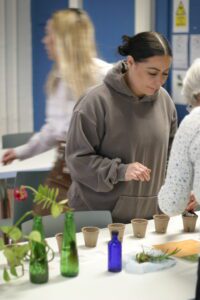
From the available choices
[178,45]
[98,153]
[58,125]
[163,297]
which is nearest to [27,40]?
[178,45]

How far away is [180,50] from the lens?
4625 millimetres

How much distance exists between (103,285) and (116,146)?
0.83 meters

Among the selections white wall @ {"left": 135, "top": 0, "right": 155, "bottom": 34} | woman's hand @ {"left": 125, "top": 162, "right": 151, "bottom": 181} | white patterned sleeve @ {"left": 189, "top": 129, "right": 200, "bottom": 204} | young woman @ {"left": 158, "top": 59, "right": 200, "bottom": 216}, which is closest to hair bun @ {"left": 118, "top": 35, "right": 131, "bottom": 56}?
woman's hand @ {"left": 125, "top": 162, "right": 151, "bottom": 181}

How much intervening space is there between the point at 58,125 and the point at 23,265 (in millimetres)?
1183

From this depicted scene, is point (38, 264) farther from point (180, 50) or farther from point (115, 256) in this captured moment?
point (180, 50)

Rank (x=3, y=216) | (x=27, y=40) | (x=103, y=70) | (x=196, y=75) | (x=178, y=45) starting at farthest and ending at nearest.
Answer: (x=27, y=40) < (x=178, y=45) < (x=3, y=216) < (x=103, y=70) < (x=196, y=75)

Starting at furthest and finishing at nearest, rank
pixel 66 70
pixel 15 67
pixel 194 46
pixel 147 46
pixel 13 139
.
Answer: pixel 15 67
pixel 13 139
pixel 194 46
pixel 66 70
pixel 147 46

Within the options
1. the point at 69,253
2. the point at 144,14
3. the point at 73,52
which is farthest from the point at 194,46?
the point at 69,253

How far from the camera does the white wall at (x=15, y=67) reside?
6102mm

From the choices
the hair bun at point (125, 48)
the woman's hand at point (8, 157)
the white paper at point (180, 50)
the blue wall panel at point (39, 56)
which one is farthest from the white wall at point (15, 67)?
the hair bun at point (125, 48)

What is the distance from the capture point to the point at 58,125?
303 cm

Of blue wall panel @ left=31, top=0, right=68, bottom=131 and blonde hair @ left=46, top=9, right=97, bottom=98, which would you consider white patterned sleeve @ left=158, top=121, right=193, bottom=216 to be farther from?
blue wall panel @ left=31, top=0, right=68, bottom=131

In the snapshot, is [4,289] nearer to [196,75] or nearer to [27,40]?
[196,75]

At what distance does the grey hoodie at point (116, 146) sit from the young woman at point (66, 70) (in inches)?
12.2
